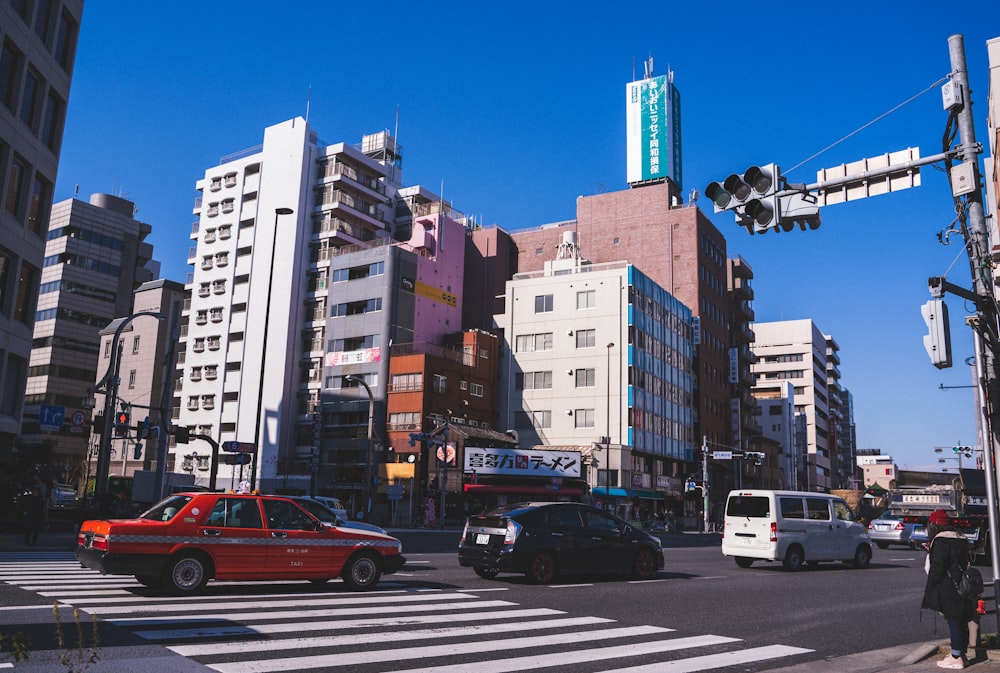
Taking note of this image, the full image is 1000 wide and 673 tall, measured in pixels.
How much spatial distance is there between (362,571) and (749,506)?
1111 cm

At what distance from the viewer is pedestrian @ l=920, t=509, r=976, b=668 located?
809cm

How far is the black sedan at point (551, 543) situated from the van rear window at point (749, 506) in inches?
181

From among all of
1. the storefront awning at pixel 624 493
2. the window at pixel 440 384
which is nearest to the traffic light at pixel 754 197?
the storefront awning at pixel 624 493

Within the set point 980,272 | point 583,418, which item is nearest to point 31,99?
point 980,272

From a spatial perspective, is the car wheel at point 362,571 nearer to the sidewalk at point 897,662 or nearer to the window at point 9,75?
the sidewalk at point 897,662

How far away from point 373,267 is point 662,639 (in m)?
60.0

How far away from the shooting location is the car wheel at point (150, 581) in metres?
11.6

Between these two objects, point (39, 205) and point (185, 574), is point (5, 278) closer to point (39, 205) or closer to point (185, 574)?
point (39, 205)

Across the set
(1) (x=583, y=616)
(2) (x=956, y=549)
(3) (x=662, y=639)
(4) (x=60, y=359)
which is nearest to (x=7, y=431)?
(1) (x=583, y=616)

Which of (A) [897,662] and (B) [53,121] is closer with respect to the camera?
(A) [897,662]

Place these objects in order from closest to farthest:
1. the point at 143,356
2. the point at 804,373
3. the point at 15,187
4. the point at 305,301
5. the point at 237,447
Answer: the point at 15,187
the point at 237,447
the point at 305,301
the point at 143,356
the point at 804,373

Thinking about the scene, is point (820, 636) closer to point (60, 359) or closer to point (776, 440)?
point (60, 359)

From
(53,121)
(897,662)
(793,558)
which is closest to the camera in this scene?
(897,662)

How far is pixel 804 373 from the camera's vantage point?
119m
